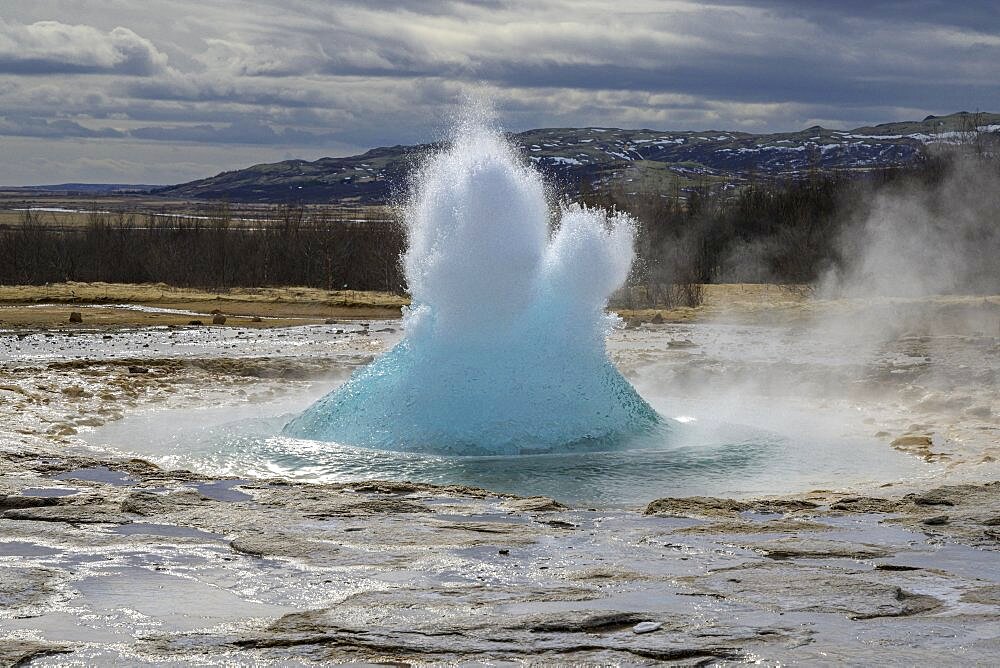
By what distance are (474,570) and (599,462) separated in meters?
3.70

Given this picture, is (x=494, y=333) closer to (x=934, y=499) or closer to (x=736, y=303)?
(x=934, y=499)

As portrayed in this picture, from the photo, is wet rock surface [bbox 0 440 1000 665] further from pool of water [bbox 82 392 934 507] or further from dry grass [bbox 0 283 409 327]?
dry grass [bbox 0 283 409 327]

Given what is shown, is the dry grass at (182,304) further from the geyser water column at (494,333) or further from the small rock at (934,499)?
the small rock at (934,499)

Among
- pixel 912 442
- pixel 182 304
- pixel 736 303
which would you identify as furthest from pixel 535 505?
pixel 182 304

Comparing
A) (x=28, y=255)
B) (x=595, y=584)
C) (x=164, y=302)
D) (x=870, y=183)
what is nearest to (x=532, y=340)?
(x=595, y=584)

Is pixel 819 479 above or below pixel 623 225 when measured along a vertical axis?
below

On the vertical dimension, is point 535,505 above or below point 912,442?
above

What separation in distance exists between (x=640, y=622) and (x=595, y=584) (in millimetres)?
642

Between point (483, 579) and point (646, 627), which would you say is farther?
point (483, 579)

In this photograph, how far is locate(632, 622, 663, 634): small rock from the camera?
4762mm

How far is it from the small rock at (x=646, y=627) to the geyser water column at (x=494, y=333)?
505 centimetres

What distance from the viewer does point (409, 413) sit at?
33.7ft

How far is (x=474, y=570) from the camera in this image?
580cm

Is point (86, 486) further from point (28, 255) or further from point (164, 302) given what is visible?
point (28, 255)
